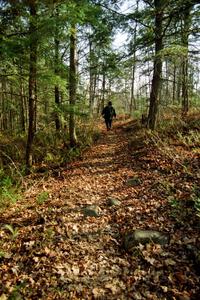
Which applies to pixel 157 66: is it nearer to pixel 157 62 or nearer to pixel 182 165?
pixel 157 62

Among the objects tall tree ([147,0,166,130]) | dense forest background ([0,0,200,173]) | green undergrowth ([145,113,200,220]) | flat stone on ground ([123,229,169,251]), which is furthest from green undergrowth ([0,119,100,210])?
tall tree ([147,0,166,130])

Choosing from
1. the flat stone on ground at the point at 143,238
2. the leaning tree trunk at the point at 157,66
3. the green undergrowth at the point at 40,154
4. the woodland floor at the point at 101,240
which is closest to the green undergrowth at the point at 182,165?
the woodland floor at the point at 101,240

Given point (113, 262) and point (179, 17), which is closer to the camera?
point (113, 262)

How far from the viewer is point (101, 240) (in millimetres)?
4895

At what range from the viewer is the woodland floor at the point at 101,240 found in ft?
12.5

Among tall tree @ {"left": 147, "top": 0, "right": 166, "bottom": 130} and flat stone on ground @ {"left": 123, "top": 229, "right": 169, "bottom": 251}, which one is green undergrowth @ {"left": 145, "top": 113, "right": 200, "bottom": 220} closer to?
flat stone on ground @ {"left": 123, "top": 229, "right": 169, "bottom": 251}

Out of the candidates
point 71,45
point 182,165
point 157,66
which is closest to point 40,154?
point 71,45

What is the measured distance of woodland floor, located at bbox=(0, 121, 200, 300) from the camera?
380 cm

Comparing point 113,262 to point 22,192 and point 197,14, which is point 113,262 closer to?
point 22,192

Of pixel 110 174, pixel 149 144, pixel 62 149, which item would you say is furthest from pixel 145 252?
pixel 62 149

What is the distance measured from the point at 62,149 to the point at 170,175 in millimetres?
6134

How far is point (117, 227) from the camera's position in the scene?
530 cm

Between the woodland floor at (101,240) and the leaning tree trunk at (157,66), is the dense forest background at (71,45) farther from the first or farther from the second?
the woodland floor at (101,240)

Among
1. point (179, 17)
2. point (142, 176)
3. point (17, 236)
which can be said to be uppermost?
point (179, 17)
